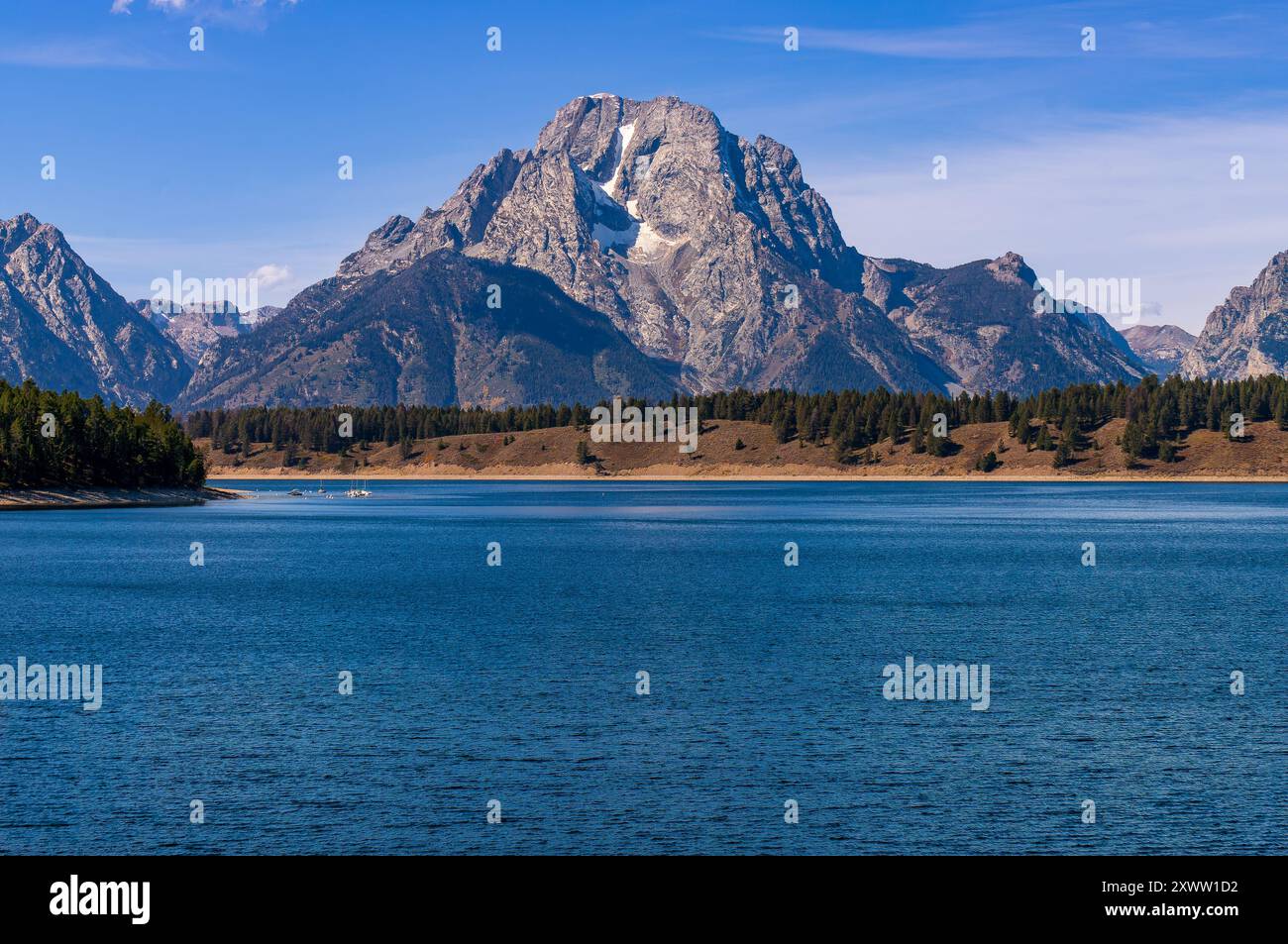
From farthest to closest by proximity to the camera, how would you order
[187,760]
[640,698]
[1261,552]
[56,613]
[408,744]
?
[1261,552], [56,613], [640,698], [408,744], [187,760]

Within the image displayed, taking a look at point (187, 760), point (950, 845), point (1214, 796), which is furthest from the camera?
point (187, 760)

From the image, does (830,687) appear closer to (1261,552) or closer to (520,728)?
(520,728)

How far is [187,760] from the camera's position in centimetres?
4788

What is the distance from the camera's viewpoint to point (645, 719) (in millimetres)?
55750

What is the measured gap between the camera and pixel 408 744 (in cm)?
5097

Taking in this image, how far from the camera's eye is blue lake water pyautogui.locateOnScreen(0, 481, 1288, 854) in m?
40.0

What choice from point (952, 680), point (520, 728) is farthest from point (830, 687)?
point (520, 728)

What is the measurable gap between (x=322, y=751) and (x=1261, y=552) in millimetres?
130297

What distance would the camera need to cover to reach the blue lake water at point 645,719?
4000 centimetres

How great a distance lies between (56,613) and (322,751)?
179ft

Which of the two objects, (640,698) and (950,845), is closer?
(950,845)
